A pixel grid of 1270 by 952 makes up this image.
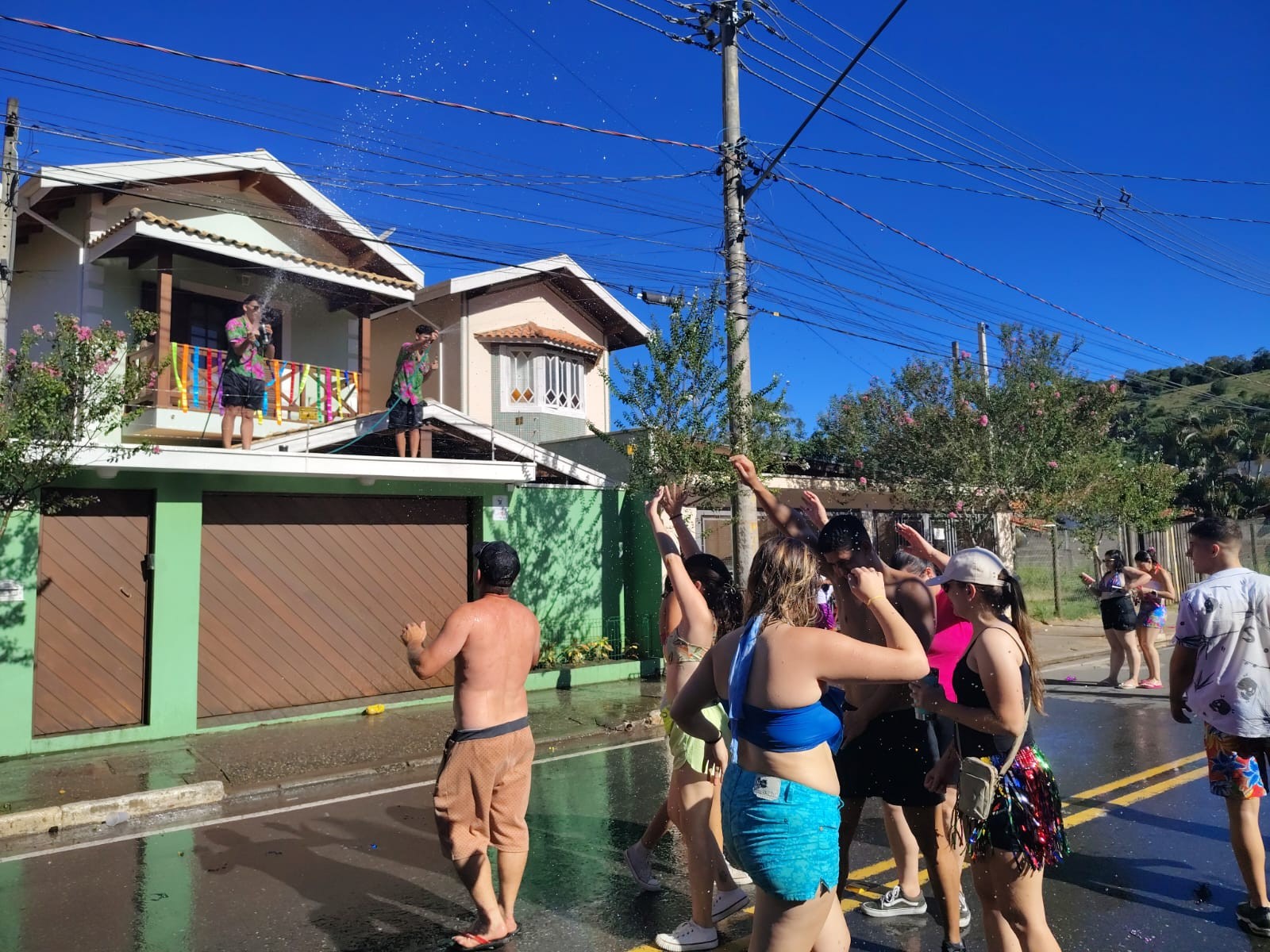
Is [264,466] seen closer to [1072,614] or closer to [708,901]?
[708,901]

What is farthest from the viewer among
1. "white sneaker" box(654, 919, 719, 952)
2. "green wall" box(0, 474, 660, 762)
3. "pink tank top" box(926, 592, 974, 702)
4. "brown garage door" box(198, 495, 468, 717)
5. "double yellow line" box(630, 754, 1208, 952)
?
"brown garage door" box(198, 495, 468, 717)

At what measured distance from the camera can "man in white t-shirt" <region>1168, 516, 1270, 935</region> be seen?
402cm

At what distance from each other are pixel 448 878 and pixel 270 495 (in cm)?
605

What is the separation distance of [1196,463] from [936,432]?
29.1 meters

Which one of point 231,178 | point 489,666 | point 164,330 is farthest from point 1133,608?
point 231,178

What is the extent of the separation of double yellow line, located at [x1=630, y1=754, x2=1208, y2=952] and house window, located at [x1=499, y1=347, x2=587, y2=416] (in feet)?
44.7

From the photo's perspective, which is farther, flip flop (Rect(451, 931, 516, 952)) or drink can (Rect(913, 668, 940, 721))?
flip flop (Rect(451, 931, 516, 952))

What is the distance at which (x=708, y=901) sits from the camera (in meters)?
3.98

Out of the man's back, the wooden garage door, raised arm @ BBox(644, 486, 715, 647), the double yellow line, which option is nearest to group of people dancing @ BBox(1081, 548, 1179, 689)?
the double yellow line

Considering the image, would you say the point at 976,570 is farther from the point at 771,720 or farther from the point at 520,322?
the point at 520,322

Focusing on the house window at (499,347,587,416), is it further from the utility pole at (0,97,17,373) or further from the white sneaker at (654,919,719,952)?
the white sneaker at (654,919,719,952)

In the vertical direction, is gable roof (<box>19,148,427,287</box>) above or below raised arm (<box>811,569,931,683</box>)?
above

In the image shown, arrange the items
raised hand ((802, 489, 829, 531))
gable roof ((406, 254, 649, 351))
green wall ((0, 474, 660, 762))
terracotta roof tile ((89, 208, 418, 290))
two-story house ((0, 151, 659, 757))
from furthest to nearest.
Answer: gable roof ((406, 254, 649, 351)) < terracotta roof tile ((89, 208, 418, 290)) < two-story house ((0, 151, 659, 757)) < green wall ((0, 474, 660, 762)) < raised hand ((802, 489, 829, 531))

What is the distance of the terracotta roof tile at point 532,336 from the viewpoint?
60.1 feet
